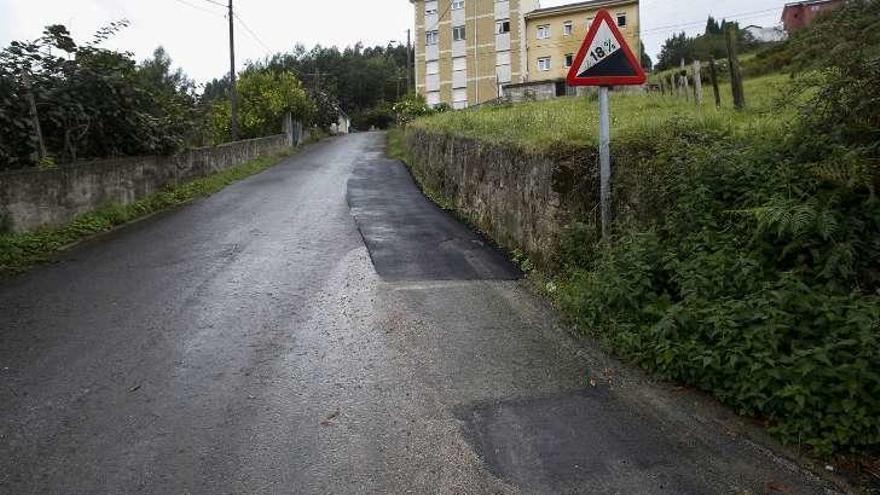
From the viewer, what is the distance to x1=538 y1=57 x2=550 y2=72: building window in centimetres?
5203

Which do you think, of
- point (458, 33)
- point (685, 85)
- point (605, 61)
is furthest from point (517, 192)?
point (458, 33)

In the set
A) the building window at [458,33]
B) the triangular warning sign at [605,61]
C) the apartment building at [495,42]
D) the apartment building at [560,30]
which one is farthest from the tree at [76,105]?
the building window at [458,33]

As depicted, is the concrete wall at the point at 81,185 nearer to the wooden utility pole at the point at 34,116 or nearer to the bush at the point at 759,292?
the wooden utility pole at the point at 34,116

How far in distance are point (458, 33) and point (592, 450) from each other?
5599 cm

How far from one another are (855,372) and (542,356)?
2231 mm

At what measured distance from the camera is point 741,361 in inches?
150

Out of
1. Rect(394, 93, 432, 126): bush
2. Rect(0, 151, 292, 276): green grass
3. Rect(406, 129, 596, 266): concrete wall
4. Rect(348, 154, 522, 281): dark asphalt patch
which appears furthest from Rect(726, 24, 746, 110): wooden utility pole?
Rect(394, 93, 432, 126): bush

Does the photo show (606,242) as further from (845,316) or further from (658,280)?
(845,316)

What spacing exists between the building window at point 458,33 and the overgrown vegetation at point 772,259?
5249 centimetres

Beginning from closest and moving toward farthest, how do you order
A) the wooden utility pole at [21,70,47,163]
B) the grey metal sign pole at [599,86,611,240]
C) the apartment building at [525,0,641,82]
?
the grey metal sign pole at [599,86,611,240], the wooden utility pole at [21,70,47,163], the apartment building at [525,0,641,82]

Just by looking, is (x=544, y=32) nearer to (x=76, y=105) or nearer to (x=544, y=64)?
(x=544, y=64)

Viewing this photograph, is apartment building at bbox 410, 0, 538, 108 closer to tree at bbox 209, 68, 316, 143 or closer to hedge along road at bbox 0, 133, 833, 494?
tree at bbox 209, 68, 316, 143

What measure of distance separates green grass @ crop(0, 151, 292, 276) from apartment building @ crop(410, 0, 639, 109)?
113 ft

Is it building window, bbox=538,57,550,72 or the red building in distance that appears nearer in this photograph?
the red building in distance
